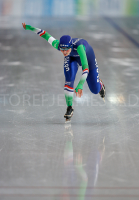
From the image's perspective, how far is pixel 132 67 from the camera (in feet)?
25.3

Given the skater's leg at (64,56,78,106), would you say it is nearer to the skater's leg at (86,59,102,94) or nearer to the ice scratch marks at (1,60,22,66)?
the skater's leg at (86,59,102,94)

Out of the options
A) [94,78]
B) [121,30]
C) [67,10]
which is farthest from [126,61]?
[67,10]

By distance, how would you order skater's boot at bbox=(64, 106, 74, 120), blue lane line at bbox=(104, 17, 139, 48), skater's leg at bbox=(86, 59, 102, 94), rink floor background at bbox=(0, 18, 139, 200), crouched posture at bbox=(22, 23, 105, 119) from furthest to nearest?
blue lane line at bbox=(104, 17, 139, 48) → skater's leg at bbox=(86, 59, 102, 94) → skater's boot at bbox=(64, 106, 74, 120) → crouched posture at bbox=(22, 23, 105, 119) → rink floor background at bbox=(0, 18, 139, 200)

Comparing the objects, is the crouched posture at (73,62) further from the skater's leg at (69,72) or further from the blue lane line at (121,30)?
the blue lane line at (121,30)

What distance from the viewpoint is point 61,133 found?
4262mm

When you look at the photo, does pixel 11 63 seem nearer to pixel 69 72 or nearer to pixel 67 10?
pixel 69 72

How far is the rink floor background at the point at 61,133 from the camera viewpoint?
3.01 m

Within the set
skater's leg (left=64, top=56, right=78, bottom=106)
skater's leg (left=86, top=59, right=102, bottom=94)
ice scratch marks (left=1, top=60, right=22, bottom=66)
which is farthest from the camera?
ice scratch marks (left=1, top=60, right=22, bottom=66)

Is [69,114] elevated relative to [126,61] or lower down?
elevated

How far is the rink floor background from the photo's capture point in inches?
Result: 118

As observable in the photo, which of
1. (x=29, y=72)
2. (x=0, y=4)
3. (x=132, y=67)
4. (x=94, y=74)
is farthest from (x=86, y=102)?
(x=0, y=4)

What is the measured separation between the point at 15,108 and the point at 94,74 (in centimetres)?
140

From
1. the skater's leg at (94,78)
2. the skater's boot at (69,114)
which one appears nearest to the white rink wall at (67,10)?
the skater's leg at (94,78)

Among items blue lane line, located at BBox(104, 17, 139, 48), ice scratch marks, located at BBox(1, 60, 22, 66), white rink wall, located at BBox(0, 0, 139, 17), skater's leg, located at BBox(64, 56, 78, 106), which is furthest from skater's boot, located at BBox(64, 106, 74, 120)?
white rink wall, located at BBox(0, 0, 139, 17)
